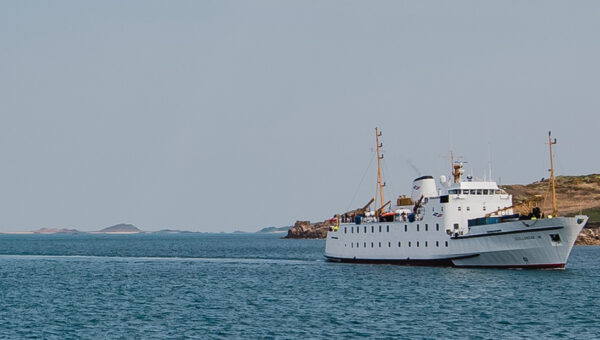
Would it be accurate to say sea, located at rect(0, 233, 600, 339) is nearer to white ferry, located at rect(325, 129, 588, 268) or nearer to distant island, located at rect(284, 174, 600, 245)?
white ferry, located at rect(325, 129, 588, 268)

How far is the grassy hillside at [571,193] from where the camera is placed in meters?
143

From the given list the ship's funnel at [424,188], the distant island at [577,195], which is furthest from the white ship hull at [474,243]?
the distant island at [577,195]

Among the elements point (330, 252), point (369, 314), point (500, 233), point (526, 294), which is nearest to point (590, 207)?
point (330, 252)

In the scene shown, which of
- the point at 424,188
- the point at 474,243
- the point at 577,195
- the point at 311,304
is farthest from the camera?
the point at 577,195

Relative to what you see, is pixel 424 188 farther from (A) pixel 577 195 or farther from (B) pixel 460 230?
(A) pixel 577 195

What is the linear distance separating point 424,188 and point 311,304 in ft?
95.8

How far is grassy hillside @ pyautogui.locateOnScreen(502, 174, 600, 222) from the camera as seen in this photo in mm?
142587

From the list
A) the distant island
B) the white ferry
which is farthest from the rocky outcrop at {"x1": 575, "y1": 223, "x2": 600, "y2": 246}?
the white ferry

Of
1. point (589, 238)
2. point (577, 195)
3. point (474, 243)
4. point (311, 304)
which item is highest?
point (577, 195)

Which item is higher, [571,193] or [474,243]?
[571,193]

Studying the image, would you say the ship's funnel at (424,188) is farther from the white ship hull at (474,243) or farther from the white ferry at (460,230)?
the white ship hull at (474,243)

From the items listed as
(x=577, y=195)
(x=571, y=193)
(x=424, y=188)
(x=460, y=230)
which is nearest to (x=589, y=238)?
(x=577, y=195)

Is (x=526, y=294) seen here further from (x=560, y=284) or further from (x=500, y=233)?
(x=500, y=233)

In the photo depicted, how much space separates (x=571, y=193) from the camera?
156m
